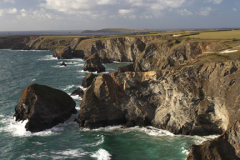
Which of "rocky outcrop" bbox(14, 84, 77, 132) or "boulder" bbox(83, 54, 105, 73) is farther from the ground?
"boulder" bbox(83, 54, 105, 73)

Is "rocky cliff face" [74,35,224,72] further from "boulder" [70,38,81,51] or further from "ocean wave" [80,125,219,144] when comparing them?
"boulder" [70,38,81,51]

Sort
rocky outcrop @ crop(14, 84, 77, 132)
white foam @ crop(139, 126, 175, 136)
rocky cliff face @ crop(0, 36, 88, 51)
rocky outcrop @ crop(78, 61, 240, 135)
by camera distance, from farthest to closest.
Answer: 1. rocky cliff face @ crop(0, 36, 88, 51)
2. rocky outcrop @ crop(14, 84, 77, 132)
3. white foam @ crop(139, 126, 175, 136)
4. rocky outcrop @ crop(78, 61, 240, 135)

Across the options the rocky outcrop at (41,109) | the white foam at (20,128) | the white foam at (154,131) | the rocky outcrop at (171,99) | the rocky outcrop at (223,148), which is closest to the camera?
the rocky outcrop at (223,148)

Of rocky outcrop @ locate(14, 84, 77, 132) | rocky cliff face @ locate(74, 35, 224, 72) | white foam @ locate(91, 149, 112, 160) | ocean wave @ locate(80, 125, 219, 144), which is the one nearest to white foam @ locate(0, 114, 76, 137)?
rocky outcrop @ locate(14, 84, 77, 132)

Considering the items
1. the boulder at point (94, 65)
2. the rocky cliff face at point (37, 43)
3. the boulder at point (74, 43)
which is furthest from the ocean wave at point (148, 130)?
the rocky cliff face at point (37, 43)

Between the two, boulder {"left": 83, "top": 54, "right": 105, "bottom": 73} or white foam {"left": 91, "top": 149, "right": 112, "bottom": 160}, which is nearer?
white foam {"left": 91, "top": 149, "right": 112, "bottom": 160}

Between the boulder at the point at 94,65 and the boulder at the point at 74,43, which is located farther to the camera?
the boulder at the point at 74,43

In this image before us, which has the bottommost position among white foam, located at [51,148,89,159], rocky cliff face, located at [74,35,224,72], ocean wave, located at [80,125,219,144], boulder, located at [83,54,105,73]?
white foam, located at [51,148,89,159]

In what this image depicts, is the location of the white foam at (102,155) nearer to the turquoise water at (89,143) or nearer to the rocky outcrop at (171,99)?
the turquoise water at (89,143)
